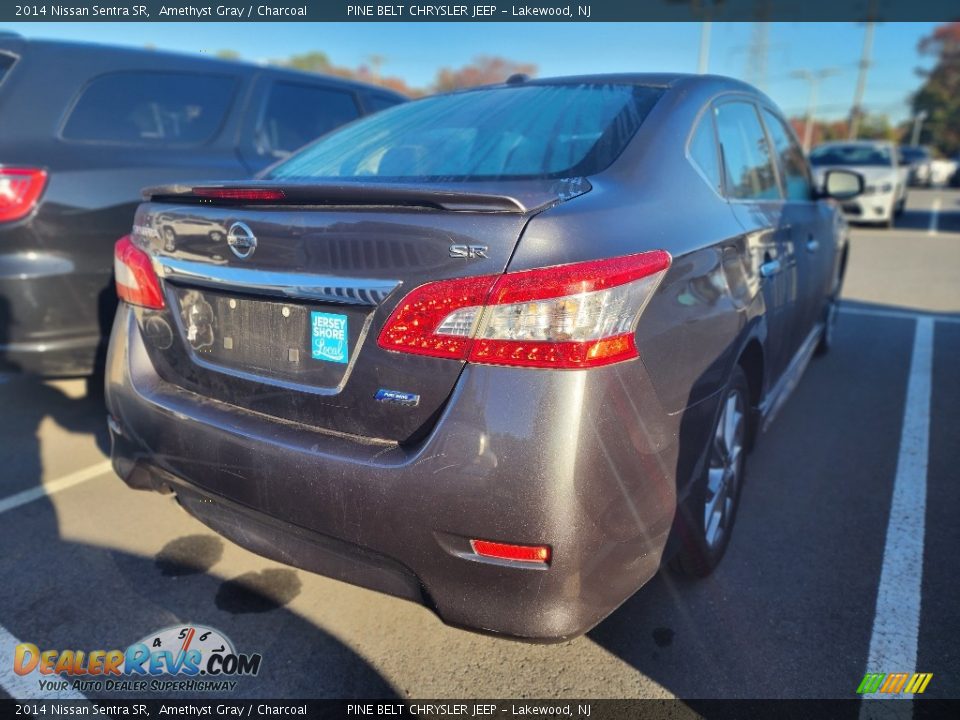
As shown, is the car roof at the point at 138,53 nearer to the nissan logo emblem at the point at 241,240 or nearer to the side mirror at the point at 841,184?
the nissan logo emblem at the point at 241,240

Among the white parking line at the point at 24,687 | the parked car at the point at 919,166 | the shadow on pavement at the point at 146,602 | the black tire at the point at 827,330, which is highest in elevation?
the white parking line at the point at 24,687

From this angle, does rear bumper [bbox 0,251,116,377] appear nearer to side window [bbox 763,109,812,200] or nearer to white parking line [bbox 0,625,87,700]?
white parking line [bbox 0,625,87,700]

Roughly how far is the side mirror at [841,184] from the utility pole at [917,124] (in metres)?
65.1

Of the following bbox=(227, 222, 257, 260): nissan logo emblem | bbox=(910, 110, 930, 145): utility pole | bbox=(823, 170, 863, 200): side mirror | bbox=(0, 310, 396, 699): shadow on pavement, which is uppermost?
bbox=(227, 222, 257, 260): nissan logo emblem

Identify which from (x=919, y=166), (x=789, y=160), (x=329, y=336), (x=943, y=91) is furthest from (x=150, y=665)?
(x=943, y=91)

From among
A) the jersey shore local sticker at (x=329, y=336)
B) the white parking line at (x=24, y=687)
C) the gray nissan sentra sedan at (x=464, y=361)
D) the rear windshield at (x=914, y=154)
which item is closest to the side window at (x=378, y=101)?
the gray nissan sentra sedan at (x=464, y=361)

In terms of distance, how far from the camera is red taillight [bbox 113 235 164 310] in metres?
2.17

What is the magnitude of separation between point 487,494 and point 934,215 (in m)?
20.4

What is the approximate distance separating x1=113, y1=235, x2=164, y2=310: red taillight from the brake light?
0.97 metres

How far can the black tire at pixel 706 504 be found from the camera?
2062 millimetres

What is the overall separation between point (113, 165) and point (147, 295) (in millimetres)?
1773

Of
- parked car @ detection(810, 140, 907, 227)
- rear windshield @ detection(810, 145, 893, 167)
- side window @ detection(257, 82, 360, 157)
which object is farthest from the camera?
rear windshield @ detection(810, 145, 893, 167)

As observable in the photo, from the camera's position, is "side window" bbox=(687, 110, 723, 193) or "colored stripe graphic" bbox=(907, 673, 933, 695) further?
"side window" bbox=(687, 110, 723, 193)

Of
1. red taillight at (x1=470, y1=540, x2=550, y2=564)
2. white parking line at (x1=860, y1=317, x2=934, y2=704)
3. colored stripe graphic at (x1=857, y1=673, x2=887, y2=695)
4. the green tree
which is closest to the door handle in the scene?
white parking line at (x1=860, y1=317, x2=934, y2=704)
